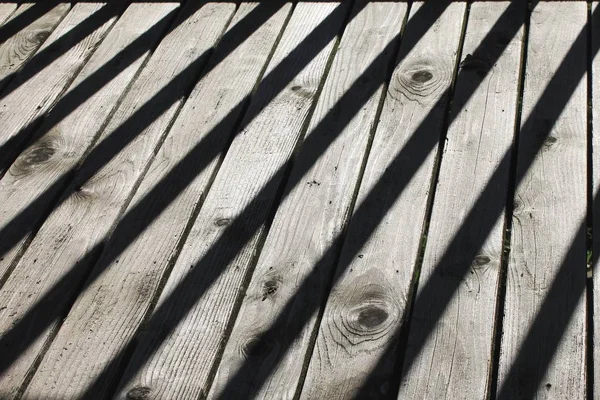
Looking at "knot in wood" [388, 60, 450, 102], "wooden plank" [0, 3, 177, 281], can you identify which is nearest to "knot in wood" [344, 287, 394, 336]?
"knot in wood" [388, 60, 450, 102]

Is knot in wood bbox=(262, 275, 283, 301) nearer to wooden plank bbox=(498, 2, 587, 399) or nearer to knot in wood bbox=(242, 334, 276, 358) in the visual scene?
knot in wood bbox=(242, 334, 276, 358)

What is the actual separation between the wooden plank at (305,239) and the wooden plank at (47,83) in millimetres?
826

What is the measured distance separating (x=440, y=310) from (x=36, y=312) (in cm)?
90

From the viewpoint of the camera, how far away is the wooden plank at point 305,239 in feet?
5.75

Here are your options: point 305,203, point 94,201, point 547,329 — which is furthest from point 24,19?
point 547,329

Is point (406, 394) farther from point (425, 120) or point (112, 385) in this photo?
point (425, 120)

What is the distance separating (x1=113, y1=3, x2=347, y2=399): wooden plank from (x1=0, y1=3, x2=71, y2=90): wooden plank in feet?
2.76

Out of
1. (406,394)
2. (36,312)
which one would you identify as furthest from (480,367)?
(36,312)

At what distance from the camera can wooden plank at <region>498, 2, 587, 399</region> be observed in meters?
1.68

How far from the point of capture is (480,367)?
1.70 meters

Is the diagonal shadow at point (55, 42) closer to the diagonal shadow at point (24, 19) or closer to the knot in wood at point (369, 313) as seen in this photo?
the diagonal shadow at point (24, 19)

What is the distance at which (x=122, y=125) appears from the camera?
246 centimetres

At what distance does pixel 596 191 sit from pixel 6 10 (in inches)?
84.7

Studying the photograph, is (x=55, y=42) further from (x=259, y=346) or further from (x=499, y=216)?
(x=499, y=216)
